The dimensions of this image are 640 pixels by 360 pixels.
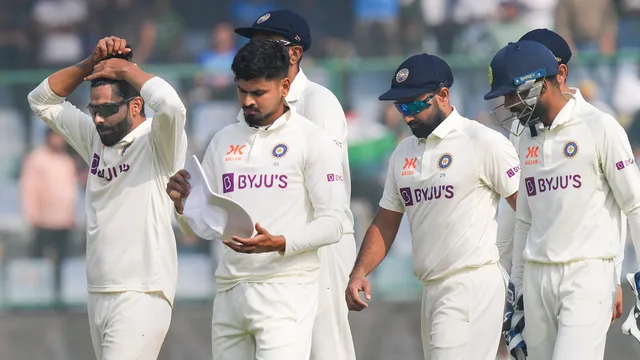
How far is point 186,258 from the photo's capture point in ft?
38.1

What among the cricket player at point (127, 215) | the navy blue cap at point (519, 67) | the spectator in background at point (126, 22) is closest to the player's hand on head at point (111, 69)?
the cricket player at point (127, 215)

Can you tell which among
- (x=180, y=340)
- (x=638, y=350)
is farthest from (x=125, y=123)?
(x=638, y=350)

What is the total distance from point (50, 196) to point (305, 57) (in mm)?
2648

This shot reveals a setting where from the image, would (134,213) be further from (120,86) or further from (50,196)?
(50,196)

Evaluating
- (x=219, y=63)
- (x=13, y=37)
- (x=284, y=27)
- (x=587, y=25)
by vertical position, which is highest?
(x=13, y=37)

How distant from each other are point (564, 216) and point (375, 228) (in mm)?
1028

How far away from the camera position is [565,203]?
6.61m

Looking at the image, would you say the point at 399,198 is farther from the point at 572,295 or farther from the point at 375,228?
the point at 572,295

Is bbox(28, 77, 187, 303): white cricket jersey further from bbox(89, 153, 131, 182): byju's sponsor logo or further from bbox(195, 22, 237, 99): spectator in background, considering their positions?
bbox(195, 22, 237, 99): spectator in background

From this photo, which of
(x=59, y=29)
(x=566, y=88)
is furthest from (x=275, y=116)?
(x=59, y=29)

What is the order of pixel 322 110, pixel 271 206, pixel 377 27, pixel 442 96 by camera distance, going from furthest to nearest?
pixel 377 27 < pixel 322 110 < pixel 442 96 < pixel 271 206

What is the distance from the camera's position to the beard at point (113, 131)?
21.5 ft

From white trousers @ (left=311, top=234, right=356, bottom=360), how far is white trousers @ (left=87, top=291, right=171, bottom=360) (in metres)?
0.92

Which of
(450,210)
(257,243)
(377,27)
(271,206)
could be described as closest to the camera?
(257,243)
